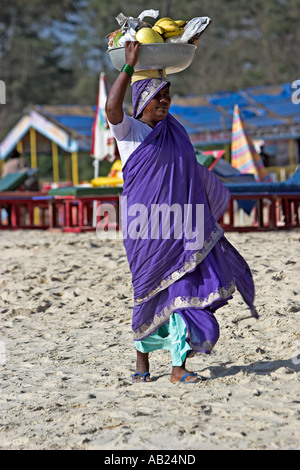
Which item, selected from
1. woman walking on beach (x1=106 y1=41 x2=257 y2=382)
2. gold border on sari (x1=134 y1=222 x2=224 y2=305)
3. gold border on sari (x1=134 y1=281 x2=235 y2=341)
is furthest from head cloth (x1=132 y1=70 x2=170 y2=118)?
gold border on sari (x1=134 y1=281 x2=235 y2=341)

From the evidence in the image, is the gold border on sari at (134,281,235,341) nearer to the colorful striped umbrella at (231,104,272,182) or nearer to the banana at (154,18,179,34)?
the banana at (154,18,179,34)

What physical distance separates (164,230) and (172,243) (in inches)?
3.0

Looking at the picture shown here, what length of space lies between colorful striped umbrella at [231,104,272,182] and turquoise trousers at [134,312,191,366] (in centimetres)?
872

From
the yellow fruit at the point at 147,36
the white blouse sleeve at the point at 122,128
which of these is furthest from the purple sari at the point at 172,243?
the yellow fruit at the point at 147,36

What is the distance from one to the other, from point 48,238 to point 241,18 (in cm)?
3882

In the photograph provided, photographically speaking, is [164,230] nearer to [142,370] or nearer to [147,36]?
[142,370]

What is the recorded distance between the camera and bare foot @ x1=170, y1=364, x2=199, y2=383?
149 inches

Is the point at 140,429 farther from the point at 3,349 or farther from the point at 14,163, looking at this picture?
the point at 14,163

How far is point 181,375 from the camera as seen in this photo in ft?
12.5

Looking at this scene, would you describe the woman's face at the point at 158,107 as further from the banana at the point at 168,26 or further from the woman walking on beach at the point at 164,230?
the banana at the point at 168,26

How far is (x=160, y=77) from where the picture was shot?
3.83m

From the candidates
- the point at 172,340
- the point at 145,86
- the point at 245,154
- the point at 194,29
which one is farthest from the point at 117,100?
the point at 245,154
